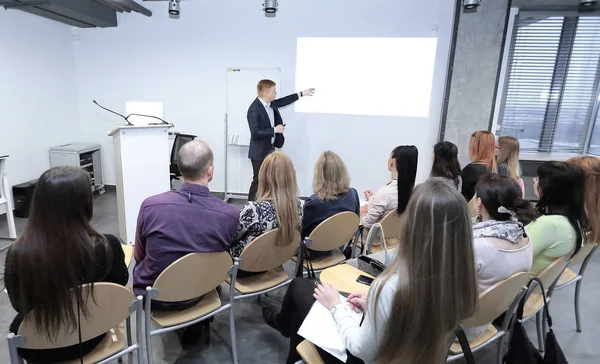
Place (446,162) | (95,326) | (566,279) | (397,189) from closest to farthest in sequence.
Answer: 1. (95,326)
2. (566,279)
3. (397,189)
4. (446,162)

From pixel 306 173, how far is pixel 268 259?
3.09 metres

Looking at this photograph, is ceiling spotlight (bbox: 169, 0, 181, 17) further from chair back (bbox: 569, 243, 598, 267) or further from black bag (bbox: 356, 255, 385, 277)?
chair back (bbox: 569, 243, 598, 267)

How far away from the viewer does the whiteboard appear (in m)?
4.57

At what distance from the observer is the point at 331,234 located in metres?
2.04

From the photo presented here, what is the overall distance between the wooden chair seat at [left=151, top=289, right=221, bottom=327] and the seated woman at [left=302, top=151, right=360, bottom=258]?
708mm

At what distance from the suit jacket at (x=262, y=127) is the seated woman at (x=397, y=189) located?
6.57ft

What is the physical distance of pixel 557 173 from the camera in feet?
5.99

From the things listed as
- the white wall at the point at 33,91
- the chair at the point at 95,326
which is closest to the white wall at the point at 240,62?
the white wall at the point at 33,91

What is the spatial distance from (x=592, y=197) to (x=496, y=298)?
3.83ft

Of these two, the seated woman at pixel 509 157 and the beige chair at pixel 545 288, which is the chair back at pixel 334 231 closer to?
the beige chair at pixel 545 288

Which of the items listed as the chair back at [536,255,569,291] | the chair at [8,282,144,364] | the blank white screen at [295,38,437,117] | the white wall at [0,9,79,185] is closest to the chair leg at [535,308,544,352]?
the chair back at [536,255,569,291]

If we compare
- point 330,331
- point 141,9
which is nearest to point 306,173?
point 141,9

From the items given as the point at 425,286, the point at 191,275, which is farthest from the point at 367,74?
the point at 425,286

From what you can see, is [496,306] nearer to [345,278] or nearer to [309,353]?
[345,278]
